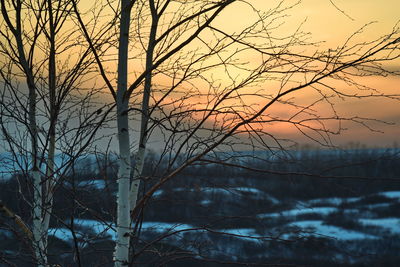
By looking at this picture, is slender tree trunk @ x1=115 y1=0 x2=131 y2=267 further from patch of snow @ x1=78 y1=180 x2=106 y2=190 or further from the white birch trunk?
patch of snow @ x1=78 y1=180 x2=106 y2=190

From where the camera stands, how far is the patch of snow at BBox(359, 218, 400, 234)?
6781 centimetres

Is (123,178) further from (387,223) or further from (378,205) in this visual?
(387,223)

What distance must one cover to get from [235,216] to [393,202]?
72.5 m

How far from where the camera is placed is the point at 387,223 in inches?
2702

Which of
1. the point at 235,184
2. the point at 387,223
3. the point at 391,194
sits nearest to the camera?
the point at 235,184

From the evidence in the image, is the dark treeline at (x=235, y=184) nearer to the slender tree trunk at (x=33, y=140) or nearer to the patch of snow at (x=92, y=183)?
the patch of snow at (x=92, y=183)

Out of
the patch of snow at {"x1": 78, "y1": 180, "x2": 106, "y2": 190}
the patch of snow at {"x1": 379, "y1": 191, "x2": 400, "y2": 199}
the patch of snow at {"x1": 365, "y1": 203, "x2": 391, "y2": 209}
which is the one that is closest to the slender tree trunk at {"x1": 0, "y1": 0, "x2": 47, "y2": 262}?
the patch of snow at {"x1": 78, "y1": 180, "x2": 106, "y2": 190}

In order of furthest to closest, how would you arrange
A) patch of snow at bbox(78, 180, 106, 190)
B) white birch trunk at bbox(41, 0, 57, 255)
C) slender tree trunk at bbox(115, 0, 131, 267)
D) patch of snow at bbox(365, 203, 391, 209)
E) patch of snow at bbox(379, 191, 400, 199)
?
1. patch of snow at bbox(379, 191, 400, 199)
2. patch of snow at bbox(365, 203, 391, 209)
3. patch of snow at bbox(78, 180, 106, 190)
4. white birch trunk at bbox(41, 0, 57, 255)
5. slender tree trunk at bbox(115, 0, 131, 267)

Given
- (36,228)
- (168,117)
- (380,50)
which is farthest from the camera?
(36,228)

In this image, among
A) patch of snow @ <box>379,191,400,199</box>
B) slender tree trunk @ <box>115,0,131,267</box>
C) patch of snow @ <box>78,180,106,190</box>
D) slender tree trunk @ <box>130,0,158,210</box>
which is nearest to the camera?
slender tree trunk @ <box>115,0,131,267</box>

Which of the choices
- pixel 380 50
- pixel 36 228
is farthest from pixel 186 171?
pixel 380 50

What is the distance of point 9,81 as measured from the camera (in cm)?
495

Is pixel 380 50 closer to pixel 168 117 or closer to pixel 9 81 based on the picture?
pixel 168 117

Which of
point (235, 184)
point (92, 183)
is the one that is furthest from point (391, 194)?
point (92, 183)
